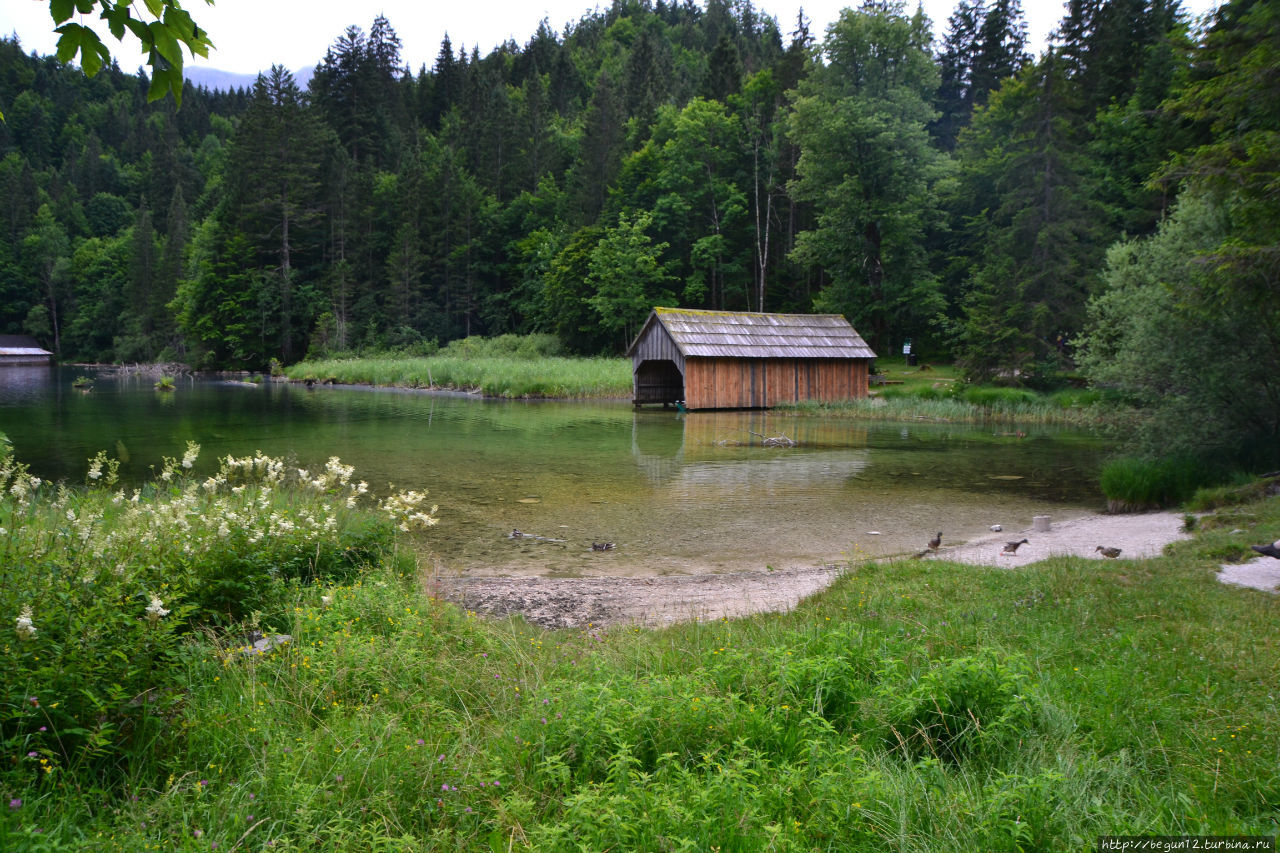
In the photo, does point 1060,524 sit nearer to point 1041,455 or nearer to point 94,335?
point 1041,455

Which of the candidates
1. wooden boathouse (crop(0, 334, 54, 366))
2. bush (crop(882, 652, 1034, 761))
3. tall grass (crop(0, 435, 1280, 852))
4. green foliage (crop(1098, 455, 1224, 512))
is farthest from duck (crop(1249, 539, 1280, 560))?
wooden boathouse (crop(0, 334, 54, 366))

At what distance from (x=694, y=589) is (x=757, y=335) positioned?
25563 millimetres

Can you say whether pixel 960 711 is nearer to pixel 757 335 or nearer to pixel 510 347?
pixel 757 335

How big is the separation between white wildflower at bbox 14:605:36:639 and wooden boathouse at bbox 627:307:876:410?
27.9 metres

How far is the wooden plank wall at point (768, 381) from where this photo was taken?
32344 mm

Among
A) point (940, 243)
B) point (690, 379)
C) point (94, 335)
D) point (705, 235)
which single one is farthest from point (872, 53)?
point (94, 335)

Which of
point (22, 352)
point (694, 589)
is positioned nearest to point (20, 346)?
point (22, 352)

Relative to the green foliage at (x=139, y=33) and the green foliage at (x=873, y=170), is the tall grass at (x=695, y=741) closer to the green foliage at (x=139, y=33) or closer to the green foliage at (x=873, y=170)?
the green foliage at (x=139, y=33)

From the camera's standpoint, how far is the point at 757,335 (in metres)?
33.5

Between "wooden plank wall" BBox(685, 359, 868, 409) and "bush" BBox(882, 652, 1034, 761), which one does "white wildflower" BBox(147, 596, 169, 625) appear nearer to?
"bush" BBox(882, 652, 1034, 761)

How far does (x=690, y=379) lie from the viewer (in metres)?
31.9

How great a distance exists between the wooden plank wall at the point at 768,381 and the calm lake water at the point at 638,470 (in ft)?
3.83

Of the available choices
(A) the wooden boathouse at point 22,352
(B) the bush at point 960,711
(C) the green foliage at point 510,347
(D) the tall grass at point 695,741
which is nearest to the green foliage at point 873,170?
(C) the green foliage at point 510,347

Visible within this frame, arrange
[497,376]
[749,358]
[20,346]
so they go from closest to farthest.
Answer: [749,358], [497,376], [20,346]
